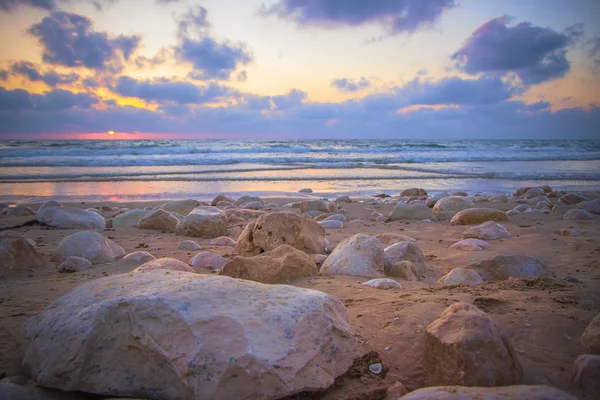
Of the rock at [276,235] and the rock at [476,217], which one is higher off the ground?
the rock at [276,235]

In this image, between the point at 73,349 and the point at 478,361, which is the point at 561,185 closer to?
the point at 478,361

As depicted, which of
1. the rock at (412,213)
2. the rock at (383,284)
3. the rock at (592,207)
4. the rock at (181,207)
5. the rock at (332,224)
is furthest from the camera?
the rock at (181,207)

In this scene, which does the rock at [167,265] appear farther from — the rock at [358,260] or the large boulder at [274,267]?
the rock at [358,260]

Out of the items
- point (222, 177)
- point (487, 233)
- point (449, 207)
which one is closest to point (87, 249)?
point (487, 233)

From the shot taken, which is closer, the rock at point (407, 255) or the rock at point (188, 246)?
the rock at point (407, 255)

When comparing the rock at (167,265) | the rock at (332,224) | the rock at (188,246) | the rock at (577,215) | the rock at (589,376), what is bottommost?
the rock at (332,224)

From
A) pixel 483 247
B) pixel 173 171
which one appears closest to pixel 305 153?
pixel 173 171

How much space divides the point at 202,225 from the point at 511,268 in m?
3.63

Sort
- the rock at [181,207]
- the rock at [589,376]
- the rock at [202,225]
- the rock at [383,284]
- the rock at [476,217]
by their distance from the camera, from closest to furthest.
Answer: the rock at [589,376] → the rock at [383,284] → the rock at [202,225] → the rock at [476,217] → the rock at [181,207]

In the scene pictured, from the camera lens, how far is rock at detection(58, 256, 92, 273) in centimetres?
372

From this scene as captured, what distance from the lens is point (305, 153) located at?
1183 inches

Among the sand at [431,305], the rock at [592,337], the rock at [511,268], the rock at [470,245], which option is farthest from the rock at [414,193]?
the rock at [592,337]

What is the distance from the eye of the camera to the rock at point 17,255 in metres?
3.60

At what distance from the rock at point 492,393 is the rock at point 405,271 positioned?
1933 mm
